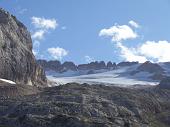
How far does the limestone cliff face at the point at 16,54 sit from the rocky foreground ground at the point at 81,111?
58602mm

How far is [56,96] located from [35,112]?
47.2 feet

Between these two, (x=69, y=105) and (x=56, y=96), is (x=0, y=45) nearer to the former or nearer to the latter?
(x=56, y=96)

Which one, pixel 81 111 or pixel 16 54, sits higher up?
pixel 16 54

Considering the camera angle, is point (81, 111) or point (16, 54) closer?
point (81, 111)

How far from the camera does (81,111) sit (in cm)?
9094

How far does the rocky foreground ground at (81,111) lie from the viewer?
84.7 meters

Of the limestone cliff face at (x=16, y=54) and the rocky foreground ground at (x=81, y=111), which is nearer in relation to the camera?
the rocky foreground ground at (x=81, y=111)

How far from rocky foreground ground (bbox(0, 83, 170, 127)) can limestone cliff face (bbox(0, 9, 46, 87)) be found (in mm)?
58602

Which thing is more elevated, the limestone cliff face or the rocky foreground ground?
the limestone cliff face

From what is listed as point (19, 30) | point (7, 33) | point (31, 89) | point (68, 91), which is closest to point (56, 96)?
point (68, 91)

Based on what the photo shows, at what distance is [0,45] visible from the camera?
170m

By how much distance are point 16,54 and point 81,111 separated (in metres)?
90.7

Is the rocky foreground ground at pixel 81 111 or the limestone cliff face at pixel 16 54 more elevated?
the limestone cliff face at pixel 16 54

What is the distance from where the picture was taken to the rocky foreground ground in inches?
3334
